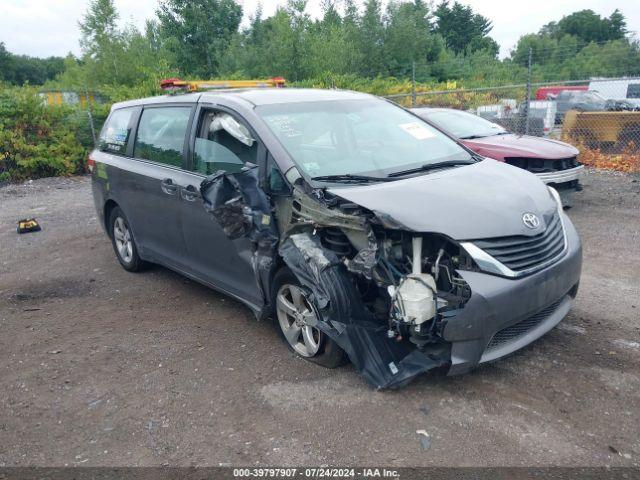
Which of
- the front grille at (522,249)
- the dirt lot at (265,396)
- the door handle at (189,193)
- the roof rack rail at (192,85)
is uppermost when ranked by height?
the roof rack rail at (192,85)

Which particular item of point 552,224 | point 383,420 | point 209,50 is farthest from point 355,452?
point 209,50

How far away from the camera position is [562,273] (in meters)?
3.48

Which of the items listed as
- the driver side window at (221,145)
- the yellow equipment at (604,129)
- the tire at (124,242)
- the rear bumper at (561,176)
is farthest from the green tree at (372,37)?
the driver side window at (221,145)

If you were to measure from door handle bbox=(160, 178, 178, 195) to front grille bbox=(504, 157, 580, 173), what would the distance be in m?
4.50

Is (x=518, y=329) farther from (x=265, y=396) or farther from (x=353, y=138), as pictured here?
(x=353, y=138)

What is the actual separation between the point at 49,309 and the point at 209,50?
1211 inches

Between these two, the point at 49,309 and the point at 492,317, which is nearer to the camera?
the point at 492,317

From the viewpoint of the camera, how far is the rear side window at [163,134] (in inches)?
189

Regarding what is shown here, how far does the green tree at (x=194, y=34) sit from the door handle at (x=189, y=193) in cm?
3033

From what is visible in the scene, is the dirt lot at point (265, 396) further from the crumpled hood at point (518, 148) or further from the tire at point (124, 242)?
the crumpled hood at point (518, 148)

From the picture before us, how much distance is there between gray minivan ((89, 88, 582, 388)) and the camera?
10.4 ft

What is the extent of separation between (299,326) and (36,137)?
39.0 ft

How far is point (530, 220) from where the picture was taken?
11.2 feet

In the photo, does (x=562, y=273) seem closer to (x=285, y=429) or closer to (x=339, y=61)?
(x=285, y=429)
